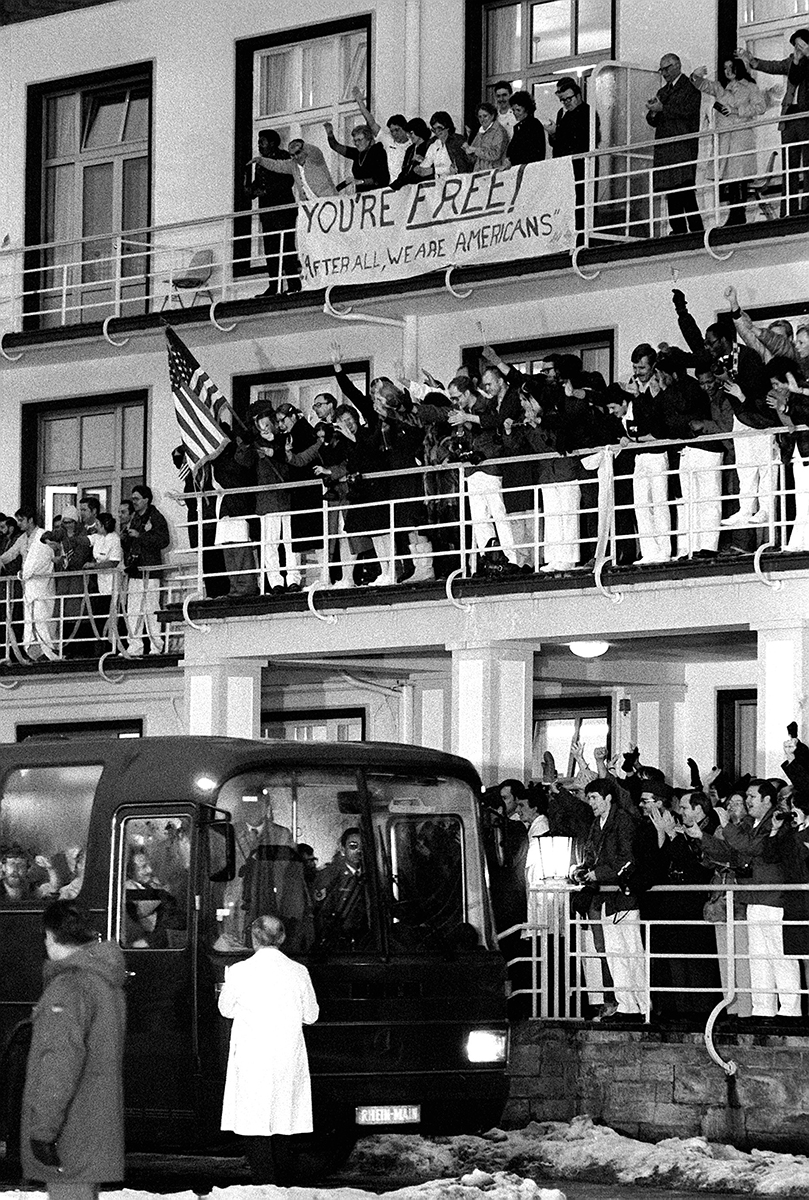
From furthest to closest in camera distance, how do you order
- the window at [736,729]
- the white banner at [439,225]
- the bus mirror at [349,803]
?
the window at [736,729], the white banner at [439,225], the bus mirror at [349,803]

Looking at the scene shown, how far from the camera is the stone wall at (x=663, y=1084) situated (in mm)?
19234

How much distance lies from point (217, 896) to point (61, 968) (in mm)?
4777

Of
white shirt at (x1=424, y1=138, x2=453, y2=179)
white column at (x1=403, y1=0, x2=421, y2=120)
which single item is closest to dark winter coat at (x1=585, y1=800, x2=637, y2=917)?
white shirt at (x1=424, y1=138, x2=453, y2=179)

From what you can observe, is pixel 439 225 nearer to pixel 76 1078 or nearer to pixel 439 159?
pixel 439 159

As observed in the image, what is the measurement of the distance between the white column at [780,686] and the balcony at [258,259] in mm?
3758

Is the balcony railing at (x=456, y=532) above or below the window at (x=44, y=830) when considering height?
above

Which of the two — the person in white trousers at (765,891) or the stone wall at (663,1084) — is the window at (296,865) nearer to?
the stone wall at (663,1084)

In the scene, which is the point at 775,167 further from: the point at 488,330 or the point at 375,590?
the point at 375,590

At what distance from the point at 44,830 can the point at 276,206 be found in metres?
11.3

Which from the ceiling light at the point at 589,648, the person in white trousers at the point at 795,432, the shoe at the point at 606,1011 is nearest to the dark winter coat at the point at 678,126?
the person in white trousers at the point at 795,432

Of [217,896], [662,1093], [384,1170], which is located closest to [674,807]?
[662,1093]

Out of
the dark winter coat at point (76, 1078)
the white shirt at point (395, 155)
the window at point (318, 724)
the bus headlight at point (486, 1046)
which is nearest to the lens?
the dark winter coat at point (76, 1078)

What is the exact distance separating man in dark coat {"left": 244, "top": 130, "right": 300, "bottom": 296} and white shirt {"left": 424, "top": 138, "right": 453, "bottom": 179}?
6.48 feet

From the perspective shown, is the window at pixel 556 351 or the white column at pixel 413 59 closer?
the window at pixel 556 351
